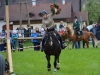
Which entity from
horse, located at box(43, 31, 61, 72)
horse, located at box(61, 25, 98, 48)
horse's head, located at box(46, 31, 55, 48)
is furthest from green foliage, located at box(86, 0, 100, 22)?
horse's head, located at box(46, 31, 55, 48)

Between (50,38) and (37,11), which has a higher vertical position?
(37,11)

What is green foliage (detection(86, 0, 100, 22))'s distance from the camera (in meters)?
85.0

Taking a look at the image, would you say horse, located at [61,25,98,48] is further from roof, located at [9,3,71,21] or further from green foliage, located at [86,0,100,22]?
green foliage, located at [86,0,100,22]

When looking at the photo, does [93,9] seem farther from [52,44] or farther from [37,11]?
[52,44]

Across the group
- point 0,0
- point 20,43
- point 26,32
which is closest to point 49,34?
point 20,43

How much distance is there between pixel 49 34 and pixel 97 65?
3216mm

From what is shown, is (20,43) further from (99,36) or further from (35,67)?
(35,67)

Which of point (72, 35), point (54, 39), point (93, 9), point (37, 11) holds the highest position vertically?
point (93, 9)

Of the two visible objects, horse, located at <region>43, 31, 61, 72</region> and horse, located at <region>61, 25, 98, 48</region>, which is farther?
horse, located at <region>61, 25, 98, 48</region>

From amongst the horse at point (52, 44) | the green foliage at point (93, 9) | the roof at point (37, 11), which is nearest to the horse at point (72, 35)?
the horse at point (52, 44)

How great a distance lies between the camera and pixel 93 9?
8750 cm

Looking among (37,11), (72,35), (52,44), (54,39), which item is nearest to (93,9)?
(37,11)

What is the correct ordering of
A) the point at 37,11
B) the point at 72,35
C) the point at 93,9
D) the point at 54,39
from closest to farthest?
the point at 54,39 < the point at 72,35 < the point at 37,11 < the point at 93,9

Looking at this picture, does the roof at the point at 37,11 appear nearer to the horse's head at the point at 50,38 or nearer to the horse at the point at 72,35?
the horse at the point at 72,35
